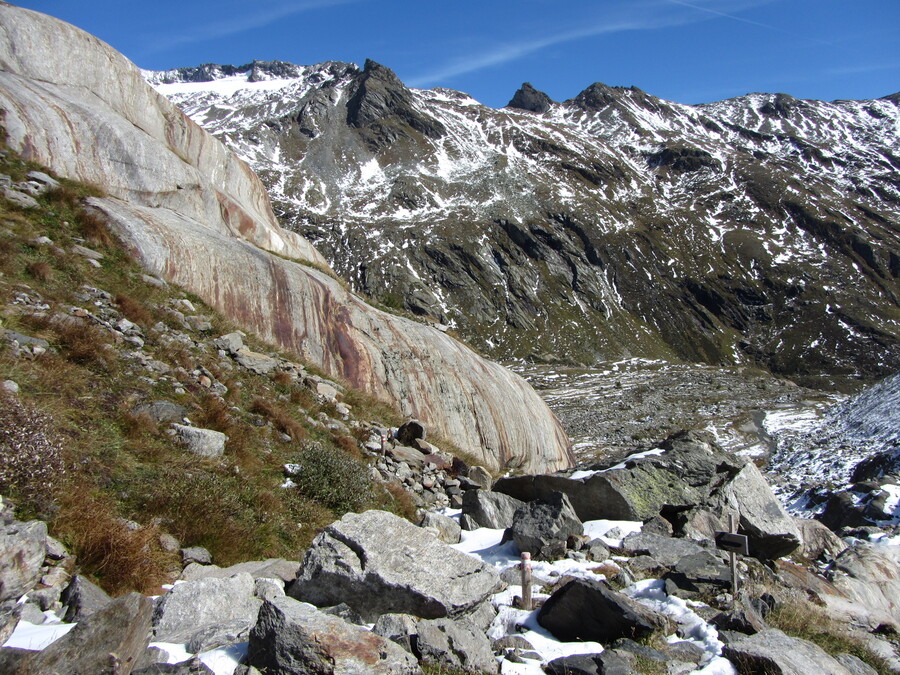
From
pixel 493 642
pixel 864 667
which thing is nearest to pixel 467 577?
pixel 493 642

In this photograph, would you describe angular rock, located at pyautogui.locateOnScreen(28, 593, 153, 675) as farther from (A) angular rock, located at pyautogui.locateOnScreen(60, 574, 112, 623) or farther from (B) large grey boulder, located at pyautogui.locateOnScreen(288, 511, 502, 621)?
(B) large grey boulder, located at pyautogui.locateOnScreen(288, 511, 502, 621)

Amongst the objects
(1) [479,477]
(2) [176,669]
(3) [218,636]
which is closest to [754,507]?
(1) [479,477]

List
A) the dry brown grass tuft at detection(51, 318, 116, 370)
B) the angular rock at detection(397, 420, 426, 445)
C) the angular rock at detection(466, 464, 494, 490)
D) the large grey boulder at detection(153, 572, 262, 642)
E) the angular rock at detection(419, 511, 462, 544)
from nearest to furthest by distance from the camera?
the large grey boulder at detection(153, 572, 262, 642) < the dry brown grass tuft at detection(51, 318, 116, 370) < the angular rock at detection(419, 511, 462, 544) < the angular rock at detection(466, 464, 494, 490) < the angular rock at detection(397, 420, 426, 445)

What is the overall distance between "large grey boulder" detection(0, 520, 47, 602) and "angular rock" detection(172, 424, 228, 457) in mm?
4466

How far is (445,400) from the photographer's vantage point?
794 inches

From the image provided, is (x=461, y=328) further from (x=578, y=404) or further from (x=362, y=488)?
(x=362, y=488)

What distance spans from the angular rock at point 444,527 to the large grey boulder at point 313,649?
610cm

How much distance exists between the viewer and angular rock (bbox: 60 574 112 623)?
583 cm

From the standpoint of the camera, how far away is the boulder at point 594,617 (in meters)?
7.59

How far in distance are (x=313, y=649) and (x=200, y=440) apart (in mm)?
6575

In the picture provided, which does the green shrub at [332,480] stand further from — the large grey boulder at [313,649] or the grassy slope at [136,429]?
the large grey boulder at [313,649]

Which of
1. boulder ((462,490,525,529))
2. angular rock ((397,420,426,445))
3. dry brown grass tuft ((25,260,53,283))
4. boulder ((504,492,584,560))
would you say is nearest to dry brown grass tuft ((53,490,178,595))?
boulder ((504,492,584,560))

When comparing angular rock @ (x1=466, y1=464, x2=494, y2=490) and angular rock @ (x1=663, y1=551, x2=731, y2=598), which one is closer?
angular rock @ (x1=663, y1=551, x2=731, y2=598)

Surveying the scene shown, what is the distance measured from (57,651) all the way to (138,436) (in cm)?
583
